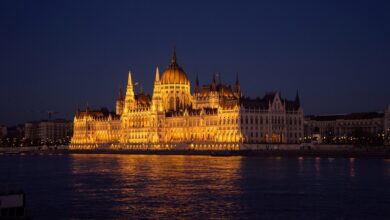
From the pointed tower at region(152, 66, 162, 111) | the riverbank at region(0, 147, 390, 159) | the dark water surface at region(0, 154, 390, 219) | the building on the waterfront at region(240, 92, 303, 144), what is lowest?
the dark water surface at region(0, 154, 390, 219)

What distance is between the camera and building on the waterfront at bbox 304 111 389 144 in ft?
511

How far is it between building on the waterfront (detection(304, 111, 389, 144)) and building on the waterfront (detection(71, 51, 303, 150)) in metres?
14.4

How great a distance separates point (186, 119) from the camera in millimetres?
152875

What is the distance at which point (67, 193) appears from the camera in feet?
165

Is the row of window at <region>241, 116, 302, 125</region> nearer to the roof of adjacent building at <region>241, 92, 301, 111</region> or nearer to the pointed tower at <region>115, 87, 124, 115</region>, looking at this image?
the roof of adjacent building at <region>241, 92, 301, 111</region>

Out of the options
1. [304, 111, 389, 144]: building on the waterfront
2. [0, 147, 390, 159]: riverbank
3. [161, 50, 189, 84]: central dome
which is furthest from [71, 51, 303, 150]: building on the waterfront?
Answer: [304, 111, 389, 144]: building on the waterfront

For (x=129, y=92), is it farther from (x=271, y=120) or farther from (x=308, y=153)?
(x=308, y=153)

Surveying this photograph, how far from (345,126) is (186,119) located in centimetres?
4301

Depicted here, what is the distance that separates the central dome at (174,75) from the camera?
169 metres

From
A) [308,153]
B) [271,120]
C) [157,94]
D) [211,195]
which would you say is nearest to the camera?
[211,195]

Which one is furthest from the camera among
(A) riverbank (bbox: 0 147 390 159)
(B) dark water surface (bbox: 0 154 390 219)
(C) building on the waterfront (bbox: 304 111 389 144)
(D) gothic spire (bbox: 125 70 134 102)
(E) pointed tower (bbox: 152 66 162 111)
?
(D) gothic spire (bbox: 125 70 134 102)

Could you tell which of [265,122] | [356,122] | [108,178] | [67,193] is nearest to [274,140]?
[265,122]

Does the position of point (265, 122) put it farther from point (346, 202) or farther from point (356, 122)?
point (346, 202)

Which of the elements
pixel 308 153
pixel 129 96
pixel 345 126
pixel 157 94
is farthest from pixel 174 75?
pixel 308 153
